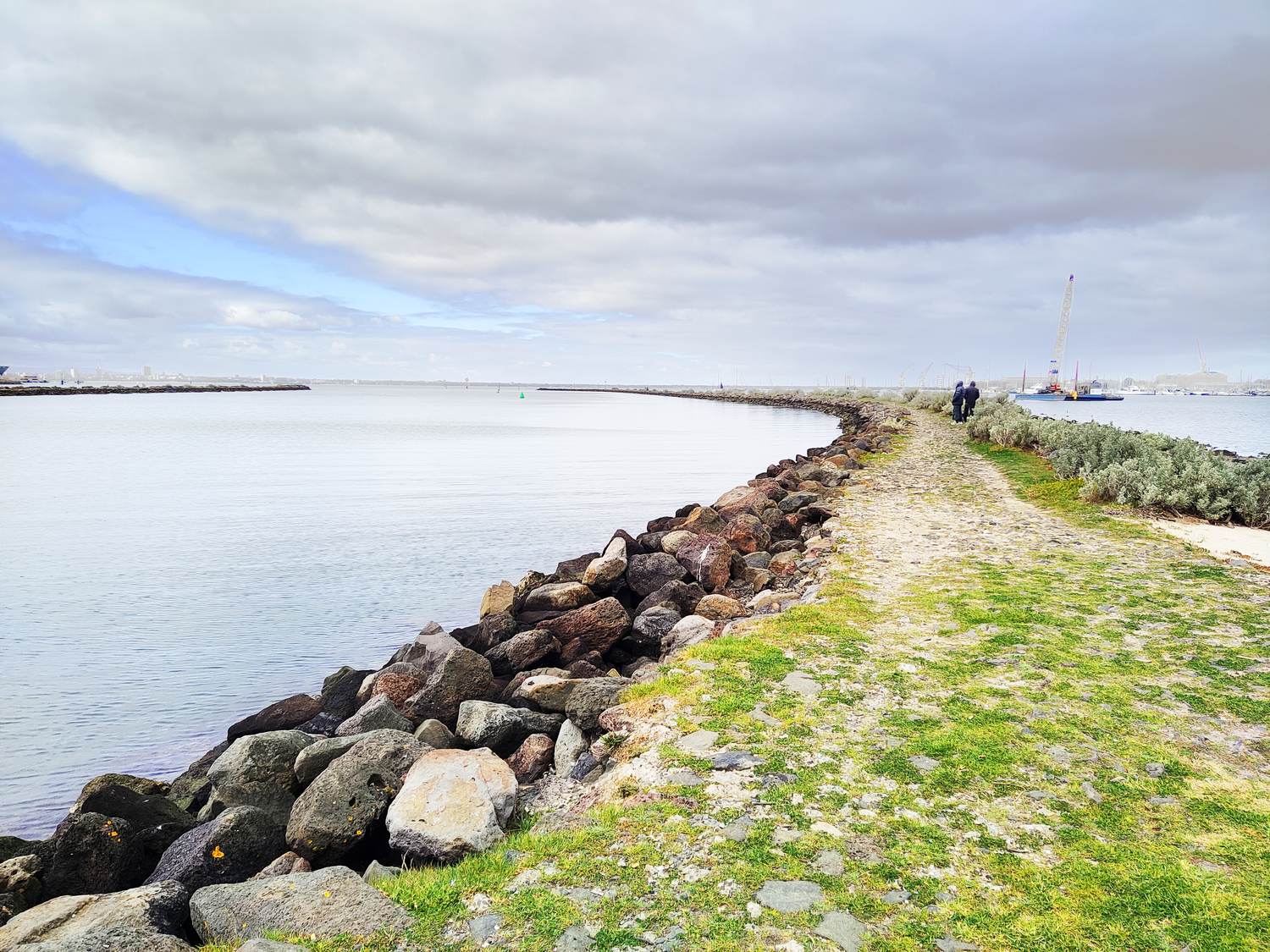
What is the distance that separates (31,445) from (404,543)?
43.6m

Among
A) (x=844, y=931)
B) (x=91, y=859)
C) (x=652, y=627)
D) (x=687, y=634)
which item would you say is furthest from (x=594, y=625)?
(x=844, y=931)

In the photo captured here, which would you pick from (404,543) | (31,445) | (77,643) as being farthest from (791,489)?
(31,445)

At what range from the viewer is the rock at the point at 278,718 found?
9117 millimetres

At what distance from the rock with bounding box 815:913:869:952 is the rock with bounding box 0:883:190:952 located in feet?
11.4

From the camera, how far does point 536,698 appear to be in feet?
26.1

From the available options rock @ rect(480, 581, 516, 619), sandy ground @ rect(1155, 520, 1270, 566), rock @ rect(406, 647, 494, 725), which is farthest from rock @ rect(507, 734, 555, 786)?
sandy ground @ rect(1155, 520, 1270, 566)

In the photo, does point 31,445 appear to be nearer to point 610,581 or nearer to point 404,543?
point 404,543

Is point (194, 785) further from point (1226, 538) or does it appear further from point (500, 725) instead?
point (1226, 538)

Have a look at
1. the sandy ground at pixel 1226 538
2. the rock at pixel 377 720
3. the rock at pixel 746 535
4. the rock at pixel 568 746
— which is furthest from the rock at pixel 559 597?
the sandy ground at pixel 1226 538

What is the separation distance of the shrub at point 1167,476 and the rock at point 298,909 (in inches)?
642

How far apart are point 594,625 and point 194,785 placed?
5262mm

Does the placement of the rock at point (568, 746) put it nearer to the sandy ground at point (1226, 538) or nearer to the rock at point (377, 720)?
the rock at point (377, 720)

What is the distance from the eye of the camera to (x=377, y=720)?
7.84m

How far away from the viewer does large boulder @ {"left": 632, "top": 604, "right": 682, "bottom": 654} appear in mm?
10664
